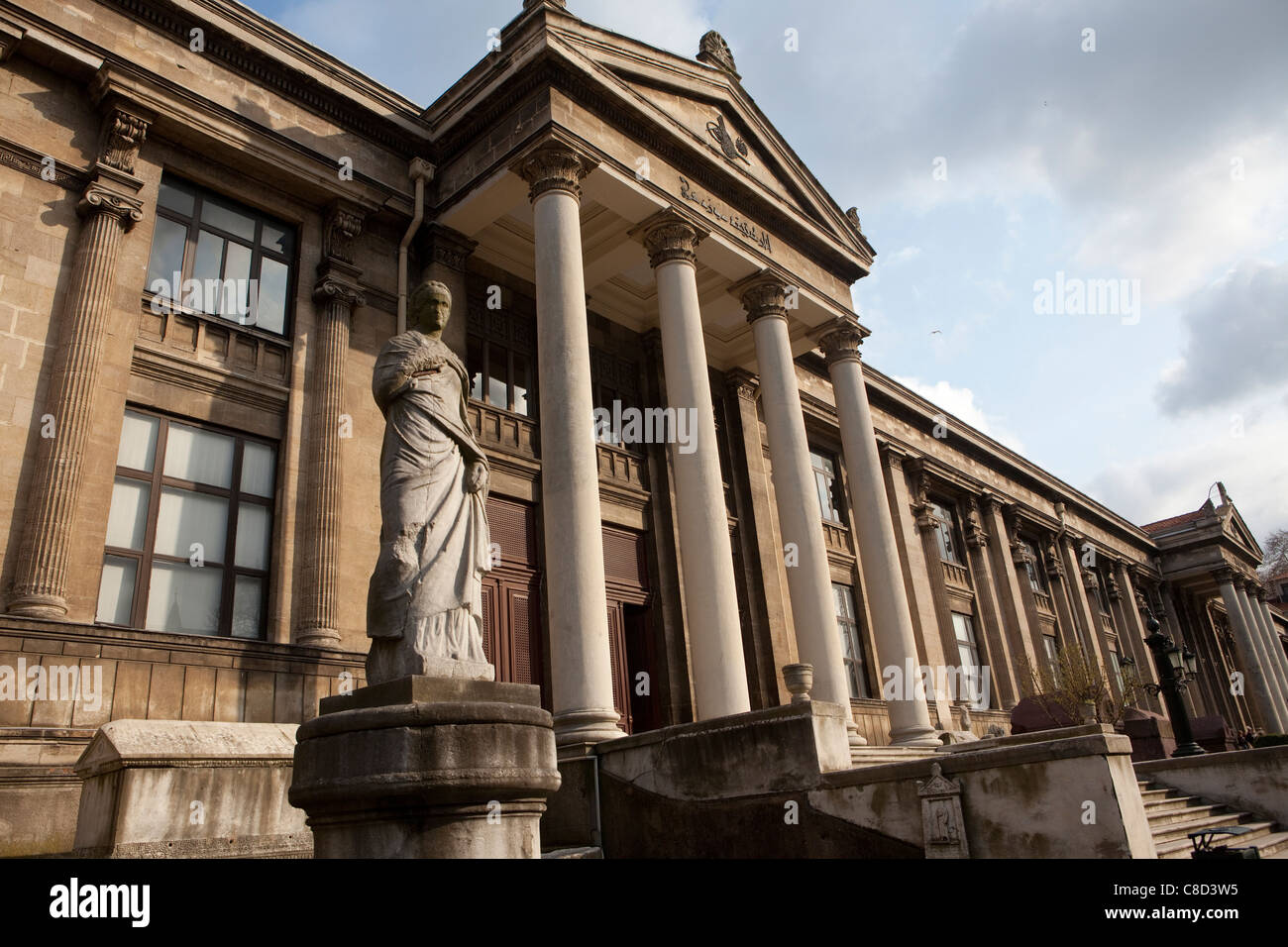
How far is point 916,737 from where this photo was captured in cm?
1617

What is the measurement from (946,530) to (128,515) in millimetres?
24411

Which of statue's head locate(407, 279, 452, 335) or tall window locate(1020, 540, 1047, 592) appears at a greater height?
tall window locate(1020, 540, 1047, 592)

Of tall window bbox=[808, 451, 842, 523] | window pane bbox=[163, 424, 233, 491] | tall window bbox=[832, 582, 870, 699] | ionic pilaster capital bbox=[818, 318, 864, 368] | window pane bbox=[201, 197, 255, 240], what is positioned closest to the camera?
window pane bbox=[163, 424, 233, 491]

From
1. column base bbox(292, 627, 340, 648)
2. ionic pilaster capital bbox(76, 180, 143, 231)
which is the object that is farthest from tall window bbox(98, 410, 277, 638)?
ionic pilaster capital bbox(76, 180, 143, 231)

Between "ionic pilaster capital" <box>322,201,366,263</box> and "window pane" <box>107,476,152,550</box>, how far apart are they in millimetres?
4803

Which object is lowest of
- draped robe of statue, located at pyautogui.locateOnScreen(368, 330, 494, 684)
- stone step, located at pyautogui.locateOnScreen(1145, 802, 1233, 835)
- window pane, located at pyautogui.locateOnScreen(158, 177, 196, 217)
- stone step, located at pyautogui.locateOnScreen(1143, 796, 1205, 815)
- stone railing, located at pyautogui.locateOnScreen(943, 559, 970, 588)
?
stone step, located at pyautogui.locateOnScreen(1145, 802, 1233, 835)

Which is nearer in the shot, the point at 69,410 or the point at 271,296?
the point at 69,410

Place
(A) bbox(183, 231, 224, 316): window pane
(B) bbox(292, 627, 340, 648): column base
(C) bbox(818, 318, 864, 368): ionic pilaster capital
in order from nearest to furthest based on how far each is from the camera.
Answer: (B) bbox(292, 627, 340, 648): column base
(A) bbox(183, 231, 224, 316): window pane
(C) bbox(818, 318, 864, 368): ionic pilaster capital

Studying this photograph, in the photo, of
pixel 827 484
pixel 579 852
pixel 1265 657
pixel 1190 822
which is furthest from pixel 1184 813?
pixel 1265 657

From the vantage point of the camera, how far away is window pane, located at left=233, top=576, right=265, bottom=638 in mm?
11781

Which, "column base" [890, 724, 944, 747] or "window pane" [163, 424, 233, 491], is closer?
"window pane" [163, 424, 233, 491]

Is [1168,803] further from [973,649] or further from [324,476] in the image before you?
[973,649]

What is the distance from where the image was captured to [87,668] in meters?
9.70

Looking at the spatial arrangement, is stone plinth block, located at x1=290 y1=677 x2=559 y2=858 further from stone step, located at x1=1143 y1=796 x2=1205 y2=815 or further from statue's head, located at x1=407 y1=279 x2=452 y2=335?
stone step, located at x1=1143 y1=796 x2=1205 y2=815
